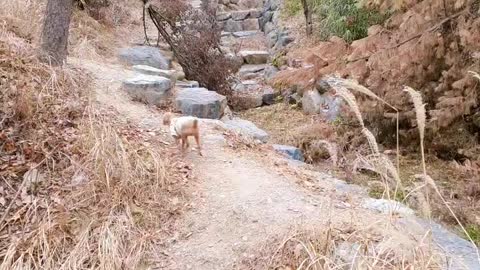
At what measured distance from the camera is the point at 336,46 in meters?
5.64

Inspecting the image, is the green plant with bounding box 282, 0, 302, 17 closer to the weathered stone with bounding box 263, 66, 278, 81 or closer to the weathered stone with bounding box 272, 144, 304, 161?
the weathered stone with bounding box 263, 66, 278, 81

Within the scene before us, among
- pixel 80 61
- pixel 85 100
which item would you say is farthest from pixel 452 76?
pixel 80 61

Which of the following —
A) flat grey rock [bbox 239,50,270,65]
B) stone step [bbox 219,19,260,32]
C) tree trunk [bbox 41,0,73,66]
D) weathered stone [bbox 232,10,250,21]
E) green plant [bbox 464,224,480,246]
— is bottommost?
green plant [bbox 464,224,480,246]

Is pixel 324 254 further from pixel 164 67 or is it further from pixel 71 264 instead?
pixel 164 67

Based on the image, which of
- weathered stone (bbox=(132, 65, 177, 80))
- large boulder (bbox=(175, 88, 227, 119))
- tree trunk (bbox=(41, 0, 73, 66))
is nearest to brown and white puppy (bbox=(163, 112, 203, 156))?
large boulder (bbox=(175, 88, 227, 119))

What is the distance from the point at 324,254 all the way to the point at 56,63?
3.81m

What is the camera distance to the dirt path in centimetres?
340

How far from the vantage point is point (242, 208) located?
3.83 metres

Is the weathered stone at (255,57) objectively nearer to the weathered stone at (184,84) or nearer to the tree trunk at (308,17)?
the tree trunk at (308,17)

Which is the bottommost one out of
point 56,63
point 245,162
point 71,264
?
point 71,264

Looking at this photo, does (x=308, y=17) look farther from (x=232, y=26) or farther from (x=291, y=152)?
(x=291, y=152)

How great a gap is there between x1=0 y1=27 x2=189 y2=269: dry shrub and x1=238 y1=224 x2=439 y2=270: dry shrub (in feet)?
2.95

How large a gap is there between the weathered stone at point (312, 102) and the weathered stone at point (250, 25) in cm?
635

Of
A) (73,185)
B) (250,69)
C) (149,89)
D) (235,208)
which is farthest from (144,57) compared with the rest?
(235,208)
